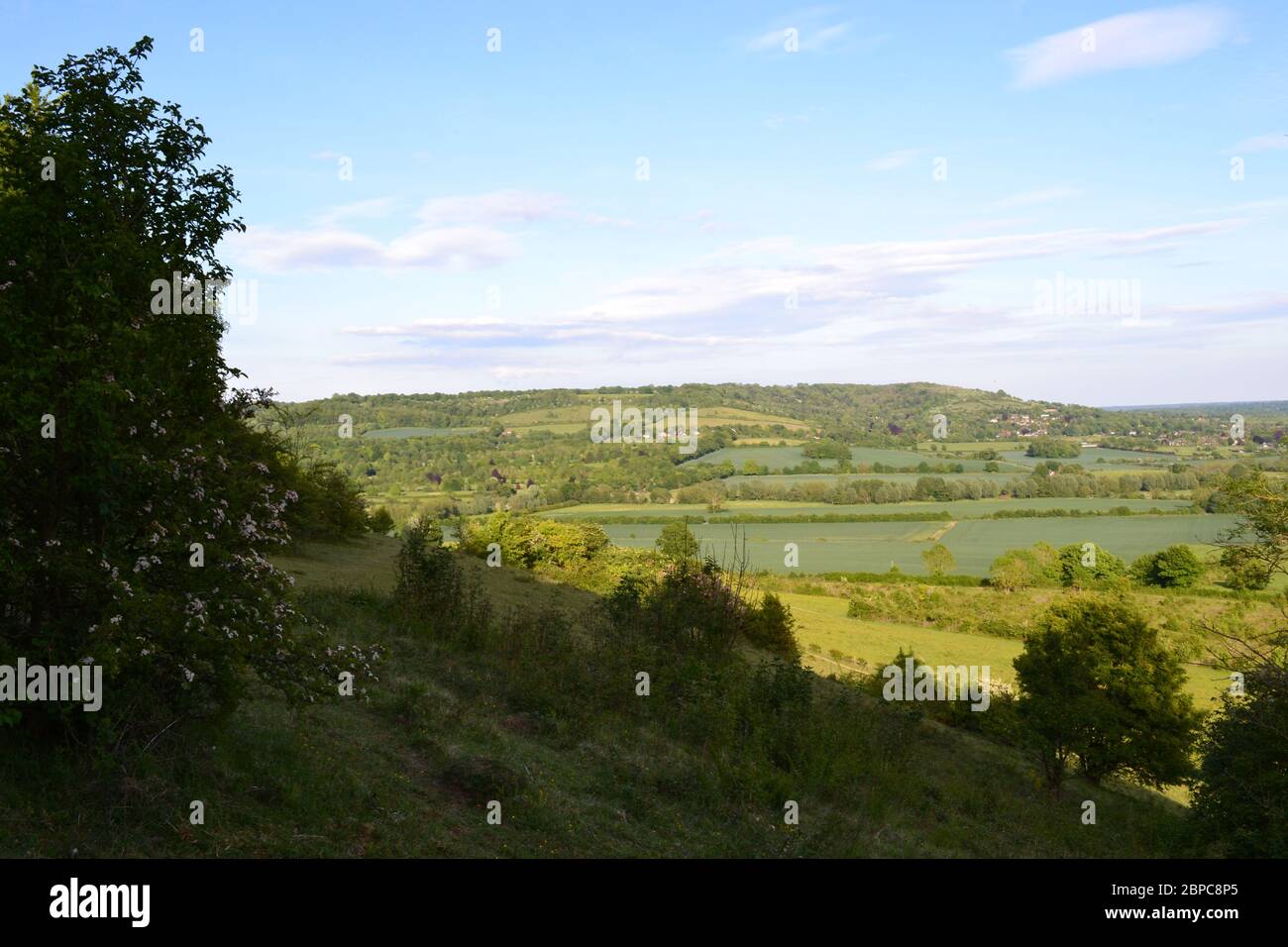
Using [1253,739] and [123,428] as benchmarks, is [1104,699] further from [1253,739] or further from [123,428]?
[123,428]

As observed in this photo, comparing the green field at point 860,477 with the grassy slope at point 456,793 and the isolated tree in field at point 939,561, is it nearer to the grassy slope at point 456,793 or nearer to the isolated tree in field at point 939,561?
the isolated tree in field at point 939,561

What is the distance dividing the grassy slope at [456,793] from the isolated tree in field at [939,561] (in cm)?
5665

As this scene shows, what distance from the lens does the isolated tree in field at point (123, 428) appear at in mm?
5863

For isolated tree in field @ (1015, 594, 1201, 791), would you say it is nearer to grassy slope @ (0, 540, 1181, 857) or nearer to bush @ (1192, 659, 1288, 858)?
grassy slope @ (0, 540, 1181, 857)

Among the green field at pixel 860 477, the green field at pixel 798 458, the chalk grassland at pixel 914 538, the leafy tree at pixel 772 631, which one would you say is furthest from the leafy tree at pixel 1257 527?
the green field at pixel 798 458

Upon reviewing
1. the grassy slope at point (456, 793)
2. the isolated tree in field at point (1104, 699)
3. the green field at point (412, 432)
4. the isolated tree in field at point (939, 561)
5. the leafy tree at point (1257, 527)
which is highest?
the green field at point (412, 432)

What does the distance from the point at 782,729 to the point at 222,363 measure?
9.31 m

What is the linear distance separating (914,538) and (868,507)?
1725cm

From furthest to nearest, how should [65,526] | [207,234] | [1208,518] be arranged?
[1208,518] < [207,234] < [65,526]
